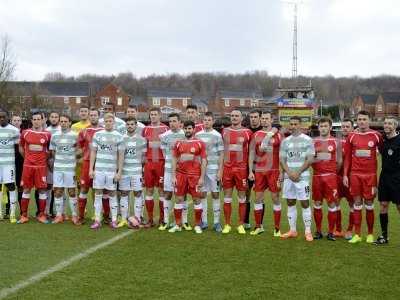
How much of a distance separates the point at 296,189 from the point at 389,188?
1.47 metres

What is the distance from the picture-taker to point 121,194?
9.50 metres

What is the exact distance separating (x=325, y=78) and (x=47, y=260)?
419ft

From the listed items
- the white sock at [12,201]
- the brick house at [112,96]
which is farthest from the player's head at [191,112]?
the brick house at [112,96]

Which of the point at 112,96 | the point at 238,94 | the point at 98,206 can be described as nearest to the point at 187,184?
the point at 98,206

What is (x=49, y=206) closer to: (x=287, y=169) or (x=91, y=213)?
(x=91, y=213)

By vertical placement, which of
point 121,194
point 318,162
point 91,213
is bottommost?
point 91,213

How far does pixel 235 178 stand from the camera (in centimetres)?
905

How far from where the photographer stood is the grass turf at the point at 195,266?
5703 mm

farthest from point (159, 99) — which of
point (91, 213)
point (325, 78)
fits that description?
point (91, 213)

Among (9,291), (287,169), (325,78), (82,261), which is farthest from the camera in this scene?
(325,78)

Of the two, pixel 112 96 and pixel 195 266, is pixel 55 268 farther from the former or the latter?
pixel 112 96

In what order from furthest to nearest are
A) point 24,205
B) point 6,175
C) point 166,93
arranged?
1. point 166,93
2. point 24,205
3. point 6,175

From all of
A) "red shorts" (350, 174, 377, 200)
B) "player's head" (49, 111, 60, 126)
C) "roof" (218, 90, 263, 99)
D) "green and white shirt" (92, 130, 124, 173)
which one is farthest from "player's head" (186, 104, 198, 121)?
"roof" (218, 90, 263, 99)

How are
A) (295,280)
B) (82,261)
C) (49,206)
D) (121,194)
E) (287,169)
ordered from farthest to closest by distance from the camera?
1. (49,206)
2. (121,194)
3. (287,169)
4. (82,261)
5. (295,280)
